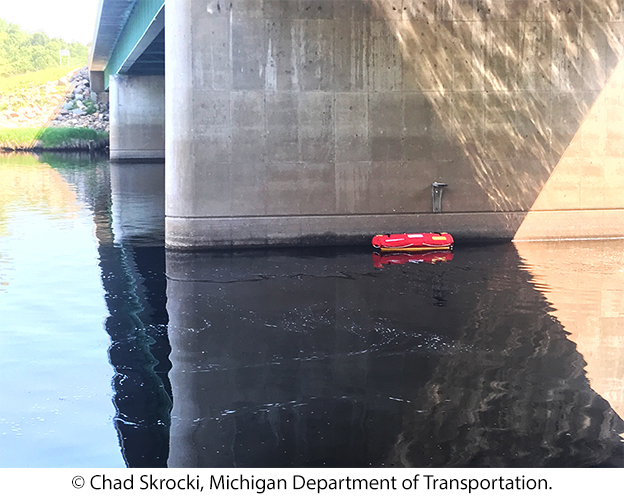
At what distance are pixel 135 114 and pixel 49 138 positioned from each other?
20.6m

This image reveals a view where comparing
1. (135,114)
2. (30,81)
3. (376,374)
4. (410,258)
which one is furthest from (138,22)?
(30,81)

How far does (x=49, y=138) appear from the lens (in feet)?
262

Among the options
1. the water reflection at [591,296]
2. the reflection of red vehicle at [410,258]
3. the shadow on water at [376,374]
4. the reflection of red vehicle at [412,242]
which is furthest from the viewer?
the reflection of red vehicle at [412,242]

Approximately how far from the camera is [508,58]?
20.8 metres

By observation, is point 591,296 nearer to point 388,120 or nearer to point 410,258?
point 410,258

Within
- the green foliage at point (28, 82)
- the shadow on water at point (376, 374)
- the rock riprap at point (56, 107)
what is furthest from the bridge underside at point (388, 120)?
the green foliage at point (28, 82)

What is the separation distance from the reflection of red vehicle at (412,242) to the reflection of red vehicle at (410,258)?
7.4 inches

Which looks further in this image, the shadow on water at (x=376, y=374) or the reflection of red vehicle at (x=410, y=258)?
the reflection of red vehicle at (x=410, y=258)

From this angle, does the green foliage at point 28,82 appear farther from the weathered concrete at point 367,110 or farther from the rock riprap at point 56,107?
the weathered concrete at point 367,110

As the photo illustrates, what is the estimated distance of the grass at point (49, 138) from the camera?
261ft

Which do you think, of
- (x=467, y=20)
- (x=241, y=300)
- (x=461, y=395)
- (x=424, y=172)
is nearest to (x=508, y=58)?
(x=467, y=20)

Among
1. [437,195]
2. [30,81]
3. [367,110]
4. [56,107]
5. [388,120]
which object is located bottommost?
[437,195]

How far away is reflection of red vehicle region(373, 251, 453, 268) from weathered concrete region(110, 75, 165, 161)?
151ft

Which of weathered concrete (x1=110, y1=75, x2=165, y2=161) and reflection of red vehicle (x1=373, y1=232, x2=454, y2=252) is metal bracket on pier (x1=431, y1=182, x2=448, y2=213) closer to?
reflection of red vehicle (x1=373, y1=232, x2=454, y2=252)
